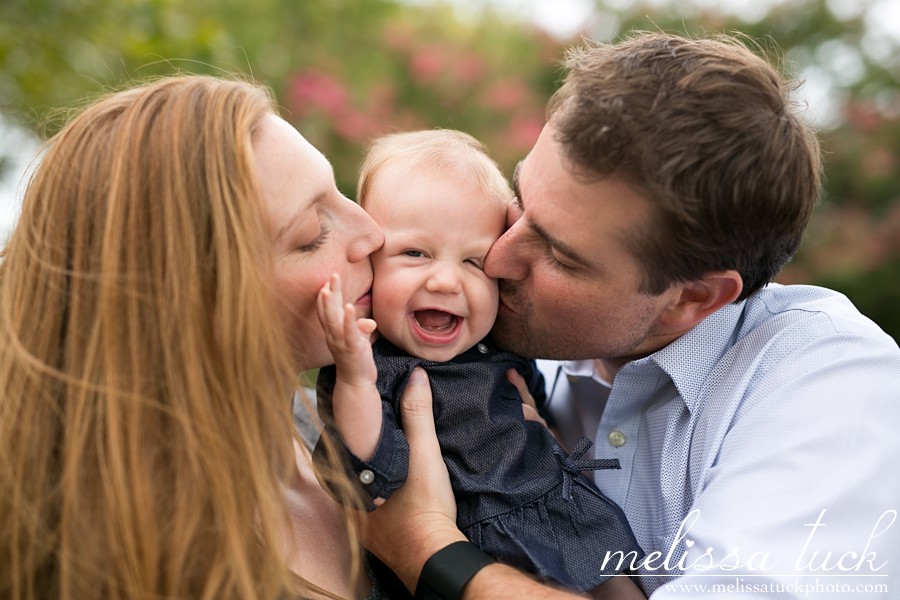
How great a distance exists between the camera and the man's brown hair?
7.73 ft

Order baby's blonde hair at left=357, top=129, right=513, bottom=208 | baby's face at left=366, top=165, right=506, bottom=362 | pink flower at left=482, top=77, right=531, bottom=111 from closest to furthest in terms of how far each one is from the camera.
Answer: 1. baby's face at left=366, top=165, right=506, bottom=362
2. baby's blonde hair at left=357, top=129, right=513, bottom=208
3. pink flower at left=482, top=77, right=531, bottom=111

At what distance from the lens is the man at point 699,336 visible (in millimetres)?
2066

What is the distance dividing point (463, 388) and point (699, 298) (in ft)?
2.73

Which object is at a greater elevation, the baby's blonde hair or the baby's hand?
the baby's blonde hair

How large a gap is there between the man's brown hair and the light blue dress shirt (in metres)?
0.27

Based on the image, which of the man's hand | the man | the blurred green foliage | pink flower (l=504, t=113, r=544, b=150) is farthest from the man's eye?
pink flower (l=504, t=113, r=544, b=150)

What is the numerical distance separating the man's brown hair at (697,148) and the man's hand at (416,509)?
0.82 meters

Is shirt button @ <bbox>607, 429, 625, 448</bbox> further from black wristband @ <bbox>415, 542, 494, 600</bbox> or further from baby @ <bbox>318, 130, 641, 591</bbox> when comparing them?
black wristband @ <bbox>415, 542, 494, 600</bbox>

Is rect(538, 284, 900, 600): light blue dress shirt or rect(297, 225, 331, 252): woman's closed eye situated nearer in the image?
rect(538, 284, 900, 600): light blue dress shirt

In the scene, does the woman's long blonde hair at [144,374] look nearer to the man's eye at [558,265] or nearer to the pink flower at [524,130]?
the man's eye at [558,265]

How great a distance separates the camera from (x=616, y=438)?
271cm

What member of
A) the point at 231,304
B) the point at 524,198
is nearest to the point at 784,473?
the point at 524,198

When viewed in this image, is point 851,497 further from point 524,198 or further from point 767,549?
point 524,198

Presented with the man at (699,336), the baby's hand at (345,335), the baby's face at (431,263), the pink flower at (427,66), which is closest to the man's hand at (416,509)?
the man at (699,336)
